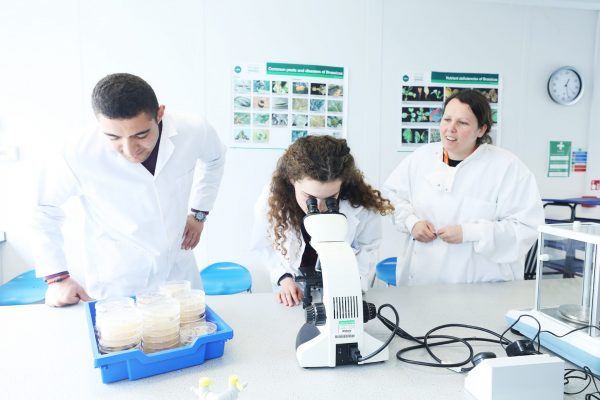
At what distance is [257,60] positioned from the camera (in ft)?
9.52

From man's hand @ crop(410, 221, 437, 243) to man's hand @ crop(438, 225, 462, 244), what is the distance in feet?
0.17

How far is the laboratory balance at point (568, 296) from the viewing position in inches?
38.1

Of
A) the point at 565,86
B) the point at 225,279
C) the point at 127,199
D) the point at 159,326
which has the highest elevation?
the point at 565,86

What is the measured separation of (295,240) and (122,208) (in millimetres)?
643

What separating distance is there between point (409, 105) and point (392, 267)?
129 centimetres

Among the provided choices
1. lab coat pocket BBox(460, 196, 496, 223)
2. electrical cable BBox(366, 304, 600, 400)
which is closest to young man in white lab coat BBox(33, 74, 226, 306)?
electrical cable BBox(366, 304, 600, 400)

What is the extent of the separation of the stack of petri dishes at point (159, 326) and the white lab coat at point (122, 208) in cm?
62

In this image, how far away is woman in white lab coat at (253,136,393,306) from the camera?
4.41ft

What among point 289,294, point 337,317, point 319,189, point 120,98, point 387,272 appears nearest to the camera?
point 337,317

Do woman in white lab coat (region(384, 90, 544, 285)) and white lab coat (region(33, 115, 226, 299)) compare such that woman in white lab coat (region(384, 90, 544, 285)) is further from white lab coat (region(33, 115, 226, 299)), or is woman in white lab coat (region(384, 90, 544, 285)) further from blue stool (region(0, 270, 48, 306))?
blue stool (region(0, 270, 48, 306))

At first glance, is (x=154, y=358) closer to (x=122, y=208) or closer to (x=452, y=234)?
(x=122, y=208)

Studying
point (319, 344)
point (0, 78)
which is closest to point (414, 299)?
point (319, 344)

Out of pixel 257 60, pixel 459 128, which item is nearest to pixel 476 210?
pixel 459 128

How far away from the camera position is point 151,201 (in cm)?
150
